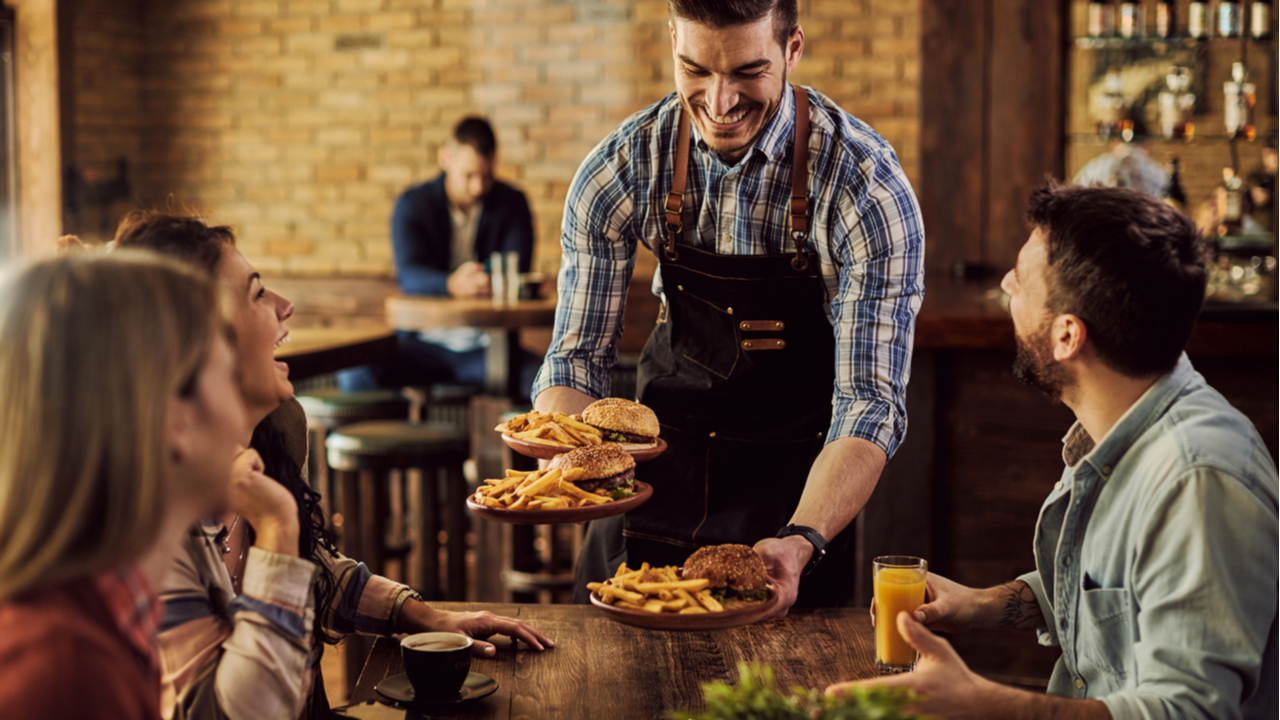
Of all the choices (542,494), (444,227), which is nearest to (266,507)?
(542,494)

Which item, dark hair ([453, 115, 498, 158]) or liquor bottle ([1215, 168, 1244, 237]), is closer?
liquor bottle ([1215, 168, 1244, 237])

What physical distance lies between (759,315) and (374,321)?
191 inches

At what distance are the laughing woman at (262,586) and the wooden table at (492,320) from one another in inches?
87.3

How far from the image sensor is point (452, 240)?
5.62 m

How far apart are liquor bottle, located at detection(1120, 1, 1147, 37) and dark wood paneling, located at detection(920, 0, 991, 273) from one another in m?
0.62

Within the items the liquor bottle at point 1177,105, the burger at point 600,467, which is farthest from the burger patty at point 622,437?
the liquor bottle at point 1177,105

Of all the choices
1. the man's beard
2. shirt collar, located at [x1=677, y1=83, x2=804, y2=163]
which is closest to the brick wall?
shirt collar, located at [x1=677, y1=83, x2=804, y2=163]

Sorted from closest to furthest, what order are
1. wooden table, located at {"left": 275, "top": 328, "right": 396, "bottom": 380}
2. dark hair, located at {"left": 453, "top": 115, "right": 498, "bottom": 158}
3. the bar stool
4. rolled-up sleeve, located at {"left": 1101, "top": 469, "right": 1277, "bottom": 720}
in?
rolled-up sleeve, located at {"left": 1101, "top": 469, "right": 1277, "bottom": 720} < wooden table, located at {"left": 275, "top": 328, "right": 396, "bottom": 380} < the bar stool < dark hair, located at {"left": 453, "top": 115, "right": 498, "bottom": 158}

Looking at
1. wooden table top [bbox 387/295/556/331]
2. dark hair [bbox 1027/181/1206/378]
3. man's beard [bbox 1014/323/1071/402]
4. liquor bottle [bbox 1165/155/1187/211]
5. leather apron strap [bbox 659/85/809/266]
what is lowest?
wooden table top [bbox 387/295/556/331]

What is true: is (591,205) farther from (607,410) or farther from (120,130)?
(120,130)

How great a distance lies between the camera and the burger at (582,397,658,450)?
193 centimetres

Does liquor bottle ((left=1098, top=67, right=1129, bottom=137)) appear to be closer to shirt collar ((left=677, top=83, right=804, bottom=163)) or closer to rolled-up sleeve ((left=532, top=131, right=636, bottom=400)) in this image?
shirt collar ((left=677, top=83, right=804, bottom=163))

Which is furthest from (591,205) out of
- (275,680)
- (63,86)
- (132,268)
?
(63,86)

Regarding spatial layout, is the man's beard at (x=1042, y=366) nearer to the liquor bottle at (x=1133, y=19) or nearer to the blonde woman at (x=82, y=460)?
the blonde woman at (x=82, y=460)
